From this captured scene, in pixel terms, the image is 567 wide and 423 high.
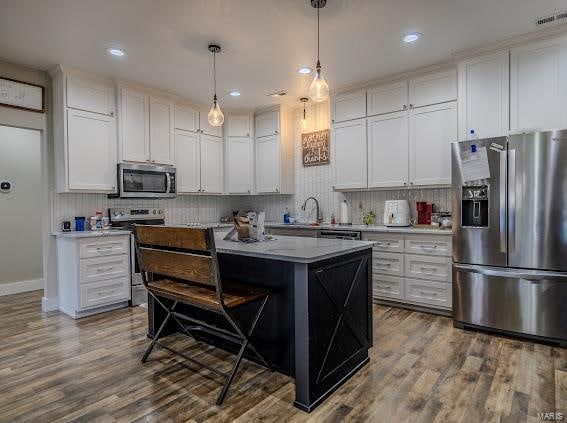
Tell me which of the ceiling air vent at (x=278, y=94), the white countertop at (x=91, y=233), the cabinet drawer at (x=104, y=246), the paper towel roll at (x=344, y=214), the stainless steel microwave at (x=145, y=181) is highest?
the ceiling air vent at (x=278, y=94)

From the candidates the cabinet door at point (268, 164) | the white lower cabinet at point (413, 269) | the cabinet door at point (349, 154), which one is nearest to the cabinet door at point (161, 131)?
the cabinet door at point (268, 164)

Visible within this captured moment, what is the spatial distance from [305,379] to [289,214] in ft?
11.9

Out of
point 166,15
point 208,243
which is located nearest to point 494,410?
point 208,243

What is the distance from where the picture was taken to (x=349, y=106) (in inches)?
173

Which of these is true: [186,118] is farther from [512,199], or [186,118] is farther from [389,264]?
[512,199]

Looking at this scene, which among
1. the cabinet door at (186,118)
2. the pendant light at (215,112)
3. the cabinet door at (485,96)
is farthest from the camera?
the cabinet door at (186,118)

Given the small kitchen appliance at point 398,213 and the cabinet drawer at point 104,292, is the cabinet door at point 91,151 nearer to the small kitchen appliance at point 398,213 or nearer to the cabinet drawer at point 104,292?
the cabinet drawer at point 104,292

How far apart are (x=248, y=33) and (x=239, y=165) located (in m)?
2.57

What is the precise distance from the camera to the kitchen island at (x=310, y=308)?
189 cm

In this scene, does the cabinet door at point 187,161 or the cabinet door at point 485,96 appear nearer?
the cabinet door at point 485,96

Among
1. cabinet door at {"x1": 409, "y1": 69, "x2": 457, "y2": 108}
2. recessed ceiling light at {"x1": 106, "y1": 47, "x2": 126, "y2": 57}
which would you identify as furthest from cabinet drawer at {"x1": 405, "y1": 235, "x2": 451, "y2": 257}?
recessed ceiling light at {"x1": 106, "y1": 47, "x2": 126, "y2": 57}

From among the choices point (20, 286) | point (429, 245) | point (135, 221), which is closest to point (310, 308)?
point (429, 245)

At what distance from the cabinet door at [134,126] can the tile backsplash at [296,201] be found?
67cm

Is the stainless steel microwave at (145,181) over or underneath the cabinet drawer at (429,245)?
over
